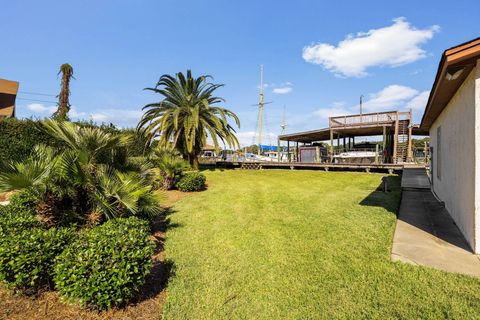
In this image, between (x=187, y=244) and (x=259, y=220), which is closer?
(x=187, y=244)

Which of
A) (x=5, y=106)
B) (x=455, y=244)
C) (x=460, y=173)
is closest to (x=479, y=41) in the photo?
(x=460, y=173)

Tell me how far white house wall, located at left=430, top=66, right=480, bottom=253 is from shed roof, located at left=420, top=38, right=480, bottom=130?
0.43 feet

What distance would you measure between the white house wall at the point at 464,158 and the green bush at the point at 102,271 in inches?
221

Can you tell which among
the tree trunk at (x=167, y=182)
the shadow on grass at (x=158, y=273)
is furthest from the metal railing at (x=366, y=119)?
the shadow on grass at (x=158, y=273)

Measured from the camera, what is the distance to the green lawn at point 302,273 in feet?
10.3

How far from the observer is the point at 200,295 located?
11.9ft

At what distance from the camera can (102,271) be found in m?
3.13

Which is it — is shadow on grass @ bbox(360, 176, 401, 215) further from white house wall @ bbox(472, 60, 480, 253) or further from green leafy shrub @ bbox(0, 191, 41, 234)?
green leafy shrub @ bbox(0, 191, 41, 234)

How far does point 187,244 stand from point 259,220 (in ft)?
7.65

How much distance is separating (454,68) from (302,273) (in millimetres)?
4675

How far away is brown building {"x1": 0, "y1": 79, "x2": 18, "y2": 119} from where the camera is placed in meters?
23.3

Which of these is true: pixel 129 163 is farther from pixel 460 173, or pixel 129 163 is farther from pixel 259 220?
pixel 460 173

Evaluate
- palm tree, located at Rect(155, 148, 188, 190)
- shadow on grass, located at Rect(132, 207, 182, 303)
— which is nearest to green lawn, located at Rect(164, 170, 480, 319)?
shadow on grass, located at Rect(132, 207, 182, 303)

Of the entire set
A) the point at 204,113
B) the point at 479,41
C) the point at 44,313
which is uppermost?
the point at 204,113
